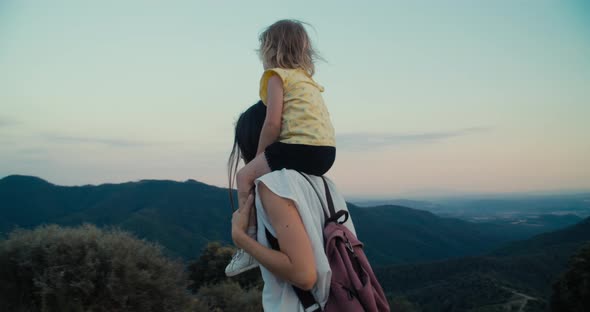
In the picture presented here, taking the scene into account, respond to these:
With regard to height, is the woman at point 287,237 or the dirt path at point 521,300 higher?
the woman at point 287,237

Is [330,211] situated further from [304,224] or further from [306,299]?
[306,299]

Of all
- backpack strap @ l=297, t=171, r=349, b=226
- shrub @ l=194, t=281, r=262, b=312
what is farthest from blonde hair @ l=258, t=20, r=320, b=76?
shrub @ l=194, t=281, r=262, b=312

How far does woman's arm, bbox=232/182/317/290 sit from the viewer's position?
161cm

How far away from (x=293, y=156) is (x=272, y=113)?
223 millimetres

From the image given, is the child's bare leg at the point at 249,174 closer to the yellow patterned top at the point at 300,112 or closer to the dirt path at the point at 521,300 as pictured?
the yellow patterned top at the point at 300,112

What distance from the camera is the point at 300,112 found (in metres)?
1.89

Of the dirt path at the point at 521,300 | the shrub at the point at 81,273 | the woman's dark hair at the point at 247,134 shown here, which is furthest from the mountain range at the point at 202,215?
the woman's dark hair at the point at 247,134

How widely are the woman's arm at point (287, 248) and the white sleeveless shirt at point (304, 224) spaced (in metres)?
0.03

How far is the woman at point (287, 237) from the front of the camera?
1.63 m

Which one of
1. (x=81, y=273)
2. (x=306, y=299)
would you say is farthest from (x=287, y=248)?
(x=81, y=273)

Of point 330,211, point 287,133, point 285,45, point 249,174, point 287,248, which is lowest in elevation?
point 287,248

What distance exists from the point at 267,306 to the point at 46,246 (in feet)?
29.2

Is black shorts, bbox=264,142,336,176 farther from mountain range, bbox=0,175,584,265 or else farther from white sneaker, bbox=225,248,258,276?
mountain range, bbox=0,175,584,265

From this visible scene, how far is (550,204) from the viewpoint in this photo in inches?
4783
